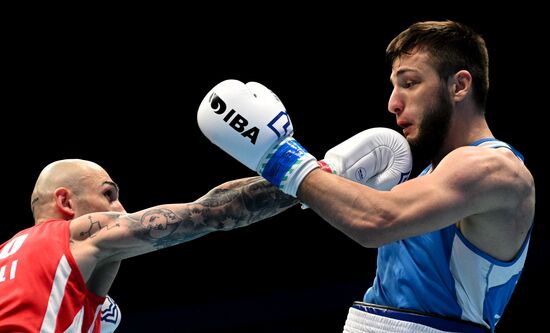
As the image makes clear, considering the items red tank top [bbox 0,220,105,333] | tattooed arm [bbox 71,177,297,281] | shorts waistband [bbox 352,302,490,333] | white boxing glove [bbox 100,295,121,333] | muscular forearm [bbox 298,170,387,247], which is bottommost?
white boxing glove [bbox 100,295,121,333]

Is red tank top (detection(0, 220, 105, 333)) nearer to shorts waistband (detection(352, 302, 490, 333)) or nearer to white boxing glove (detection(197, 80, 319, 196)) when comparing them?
white boxing glove (detection(197, 80, 319, 196))

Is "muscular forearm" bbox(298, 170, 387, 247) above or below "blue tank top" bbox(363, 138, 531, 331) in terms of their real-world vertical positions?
above

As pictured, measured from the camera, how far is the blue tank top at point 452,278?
2182 mm

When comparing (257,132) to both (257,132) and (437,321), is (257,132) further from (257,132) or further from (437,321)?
(437,321)

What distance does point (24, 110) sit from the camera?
5914 mm

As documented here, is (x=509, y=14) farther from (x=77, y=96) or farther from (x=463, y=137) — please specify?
(x=463, y=137)

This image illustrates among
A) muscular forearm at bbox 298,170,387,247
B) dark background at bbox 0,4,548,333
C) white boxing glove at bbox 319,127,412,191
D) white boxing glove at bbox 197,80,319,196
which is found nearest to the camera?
muscular forearm at bbox 298,170,387,247

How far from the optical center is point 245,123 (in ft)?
7.31

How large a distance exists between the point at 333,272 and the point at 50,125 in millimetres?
2669

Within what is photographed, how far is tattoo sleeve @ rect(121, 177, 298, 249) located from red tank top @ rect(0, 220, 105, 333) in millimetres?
292

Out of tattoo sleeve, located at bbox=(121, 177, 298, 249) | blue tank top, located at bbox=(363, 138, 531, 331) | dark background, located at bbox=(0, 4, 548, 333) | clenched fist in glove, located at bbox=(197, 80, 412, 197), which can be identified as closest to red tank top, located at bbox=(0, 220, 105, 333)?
tattoo sleeve, located at bbox=(121, 177, 298, 249)

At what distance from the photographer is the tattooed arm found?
9.02ft

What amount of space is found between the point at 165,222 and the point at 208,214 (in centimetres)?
16

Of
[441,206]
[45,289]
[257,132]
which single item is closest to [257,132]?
[257,132]
